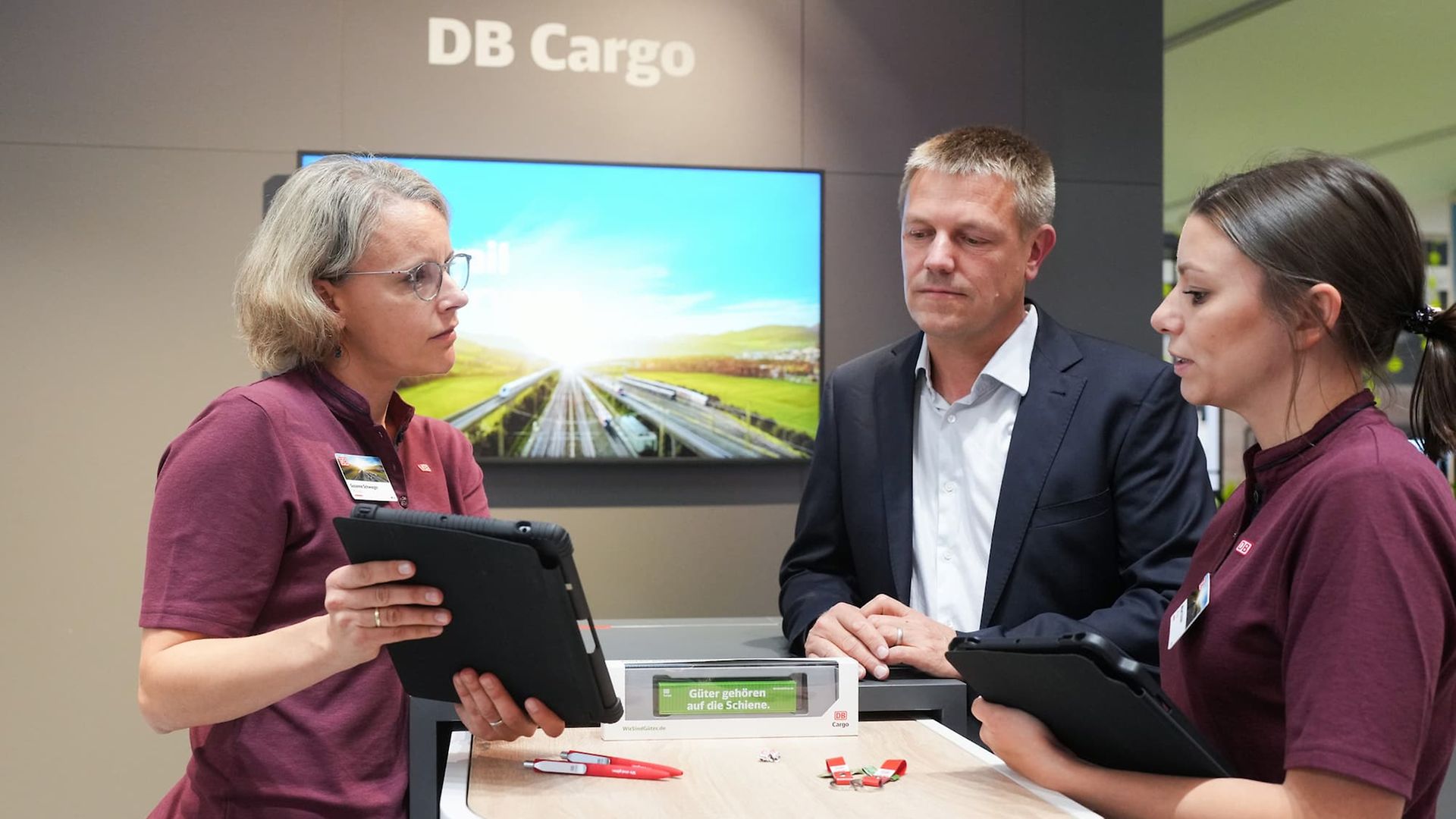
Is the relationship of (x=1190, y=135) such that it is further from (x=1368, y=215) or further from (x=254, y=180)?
(x=1368, y=215)

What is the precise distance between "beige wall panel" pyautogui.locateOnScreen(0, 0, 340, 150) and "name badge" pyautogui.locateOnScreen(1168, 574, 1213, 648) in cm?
304

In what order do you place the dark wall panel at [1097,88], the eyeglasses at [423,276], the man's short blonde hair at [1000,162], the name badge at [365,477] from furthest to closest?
the dark wall panel at [1097,88], the man's short blonde hair at [1000,162], the eyeglasses at [423,276], the name badge at [365,477]

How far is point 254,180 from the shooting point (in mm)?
3568

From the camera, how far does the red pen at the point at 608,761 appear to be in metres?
1.35

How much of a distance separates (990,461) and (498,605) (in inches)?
45.3

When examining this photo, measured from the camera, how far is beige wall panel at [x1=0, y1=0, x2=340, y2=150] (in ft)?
11.3

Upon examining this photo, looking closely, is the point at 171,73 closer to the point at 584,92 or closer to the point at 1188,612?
the point at 584,92

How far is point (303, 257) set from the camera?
61.6 inches

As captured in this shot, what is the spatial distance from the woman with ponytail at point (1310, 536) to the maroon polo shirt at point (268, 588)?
77cm

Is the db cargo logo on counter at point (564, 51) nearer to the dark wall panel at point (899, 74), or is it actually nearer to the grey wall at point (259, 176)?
the grey wall at point (259, 176)

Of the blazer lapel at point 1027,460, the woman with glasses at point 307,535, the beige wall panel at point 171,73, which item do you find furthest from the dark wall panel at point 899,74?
the woman with glasses at point 307,535

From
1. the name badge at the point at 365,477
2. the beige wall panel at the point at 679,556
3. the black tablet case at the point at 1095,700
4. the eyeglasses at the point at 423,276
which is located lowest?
the beige wall panel at the point at 679,556

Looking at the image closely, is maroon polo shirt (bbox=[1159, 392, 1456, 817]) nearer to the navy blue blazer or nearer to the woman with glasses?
the navy blue blazer

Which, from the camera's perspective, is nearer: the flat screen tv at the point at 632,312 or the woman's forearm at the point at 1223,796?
the woman's forearm at the point at 1223,796
